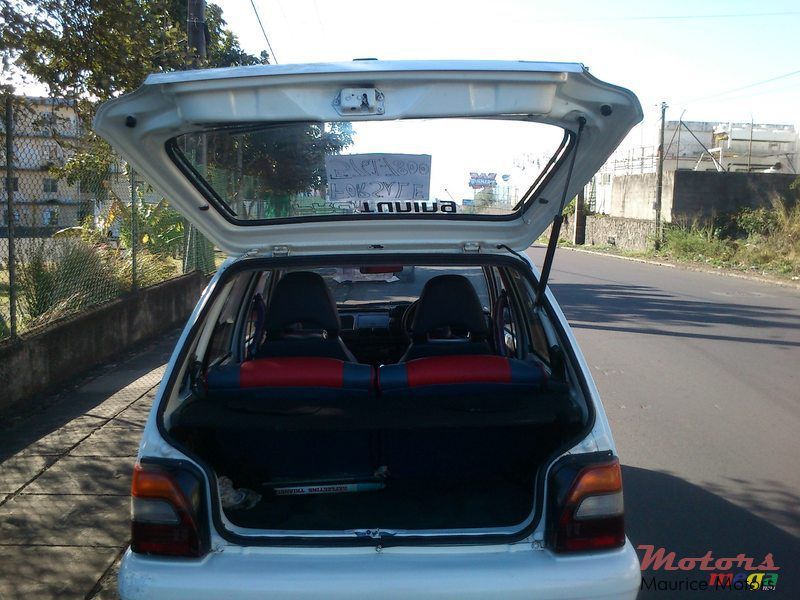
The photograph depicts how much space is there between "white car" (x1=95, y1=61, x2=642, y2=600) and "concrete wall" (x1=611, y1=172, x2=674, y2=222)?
2789 centimetres

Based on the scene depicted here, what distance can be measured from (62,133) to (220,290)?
5561 mm

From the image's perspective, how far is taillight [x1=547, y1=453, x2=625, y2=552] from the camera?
→ 100.0 inches

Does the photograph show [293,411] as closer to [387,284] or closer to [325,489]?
[325,489]

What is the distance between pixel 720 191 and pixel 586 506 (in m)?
Answer: 29.2

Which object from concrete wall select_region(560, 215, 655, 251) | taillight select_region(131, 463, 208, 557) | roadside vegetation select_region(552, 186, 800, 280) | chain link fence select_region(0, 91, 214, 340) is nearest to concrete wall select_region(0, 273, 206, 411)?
chain link fence select_region(0, 91, 214, 340)

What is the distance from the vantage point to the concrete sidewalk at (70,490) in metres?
3.75

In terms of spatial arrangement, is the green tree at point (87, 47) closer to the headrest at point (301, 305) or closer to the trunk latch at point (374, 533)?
the headrest at point (301, 305)

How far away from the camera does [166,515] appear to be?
2.54m

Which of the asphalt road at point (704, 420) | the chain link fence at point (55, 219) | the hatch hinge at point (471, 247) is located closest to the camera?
the hatch hinge at point (471, 247)

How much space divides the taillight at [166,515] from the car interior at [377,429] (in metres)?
0.13

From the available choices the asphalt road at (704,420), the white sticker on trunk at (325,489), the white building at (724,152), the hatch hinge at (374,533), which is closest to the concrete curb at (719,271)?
the asphalt road at (704,420)

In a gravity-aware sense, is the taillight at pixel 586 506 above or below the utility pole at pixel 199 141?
below

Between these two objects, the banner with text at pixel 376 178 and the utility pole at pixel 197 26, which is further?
the utility pole at pixel 197 26

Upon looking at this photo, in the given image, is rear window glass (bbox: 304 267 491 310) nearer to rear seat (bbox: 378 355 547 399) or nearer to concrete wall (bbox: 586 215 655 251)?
rear seat (bbox: 378 355 547 399)
